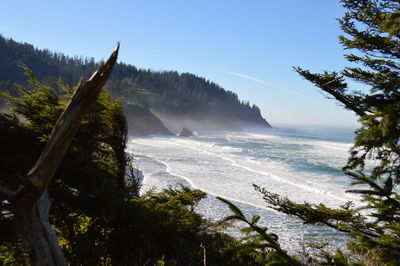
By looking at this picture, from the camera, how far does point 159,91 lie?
129 metres

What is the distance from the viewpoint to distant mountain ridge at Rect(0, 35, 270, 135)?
331 ft

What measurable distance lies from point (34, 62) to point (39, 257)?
13060 centimetres

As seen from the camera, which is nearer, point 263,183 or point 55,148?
point 55,148

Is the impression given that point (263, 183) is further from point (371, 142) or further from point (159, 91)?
point (159, 91)

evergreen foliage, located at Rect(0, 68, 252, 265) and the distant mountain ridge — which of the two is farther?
the distant mountain ridge

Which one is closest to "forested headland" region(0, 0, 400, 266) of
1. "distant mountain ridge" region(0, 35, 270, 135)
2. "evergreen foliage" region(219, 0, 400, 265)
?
"evergreen foliage" region(219, 0, 400, 265)

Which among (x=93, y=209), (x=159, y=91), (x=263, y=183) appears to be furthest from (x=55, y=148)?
(x=159, y=91)

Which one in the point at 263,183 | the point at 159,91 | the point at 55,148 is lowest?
the point at 263,183

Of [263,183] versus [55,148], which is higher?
[55,148]

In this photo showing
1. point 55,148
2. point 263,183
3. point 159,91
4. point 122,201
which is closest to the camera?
point 55,148

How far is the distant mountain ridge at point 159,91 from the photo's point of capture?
101000 mm

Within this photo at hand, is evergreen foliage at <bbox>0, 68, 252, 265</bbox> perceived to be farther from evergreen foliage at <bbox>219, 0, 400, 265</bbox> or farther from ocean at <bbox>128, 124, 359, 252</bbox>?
ocean at <bbox>128, 124, 359, 252</bbox>

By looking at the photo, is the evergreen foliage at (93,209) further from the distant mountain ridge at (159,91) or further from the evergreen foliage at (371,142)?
the distant mountain ridge at (159,91)

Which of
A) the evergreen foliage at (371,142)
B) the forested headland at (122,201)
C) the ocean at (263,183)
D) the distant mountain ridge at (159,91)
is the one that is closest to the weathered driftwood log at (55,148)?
the forested headland at (122,201)
